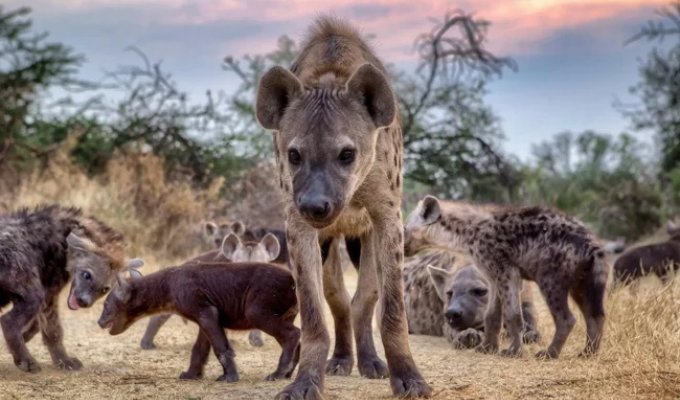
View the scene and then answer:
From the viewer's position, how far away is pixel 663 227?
19.0m

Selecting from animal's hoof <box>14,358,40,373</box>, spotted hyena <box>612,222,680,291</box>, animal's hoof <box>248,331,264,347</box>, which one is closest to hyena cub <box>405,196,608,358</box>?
animal's hoof <box>248,331,264,347</box>

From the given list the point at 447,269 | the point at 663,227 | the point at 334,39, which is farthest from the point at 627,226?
the point at 334,39

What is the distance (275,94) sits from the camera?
531cm

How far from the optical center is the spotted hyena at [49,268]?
6.21 m

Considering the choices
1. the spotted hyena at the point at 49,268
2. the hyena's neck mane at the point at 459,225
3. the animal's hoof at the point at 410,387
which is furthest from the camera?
the hyena's neck mane at the point at 459,225

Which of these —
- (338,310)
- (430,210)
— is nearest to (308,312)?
(338,310)

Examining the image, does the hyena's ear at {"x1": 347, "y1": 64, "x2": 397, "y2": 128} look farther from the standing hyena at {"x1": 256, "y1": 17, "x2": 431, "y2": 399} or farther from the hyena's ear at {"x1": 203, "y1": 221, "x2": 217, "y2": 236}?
the hyena's ear at {"x1": 203, "y1": 221, "x2": 217, "y2": 236}

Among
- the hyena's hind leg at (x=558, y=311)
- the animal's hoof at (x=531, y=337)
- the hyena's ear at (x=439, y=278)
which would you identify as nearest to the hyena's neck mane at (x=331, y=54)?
the hyena's hind leg at (x=558, y=311)

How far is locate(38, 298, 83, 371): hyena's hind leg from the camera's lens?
6582 mm

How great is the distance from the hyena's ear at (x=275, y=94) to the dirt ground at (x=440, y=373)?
1.39m

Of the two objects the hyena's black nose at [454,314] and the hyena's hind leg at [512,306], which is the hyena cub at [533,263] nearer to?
the hyena's hind leg at [512,306]

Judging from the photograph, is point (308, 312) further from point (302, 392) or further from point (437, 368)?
point (437, 368)

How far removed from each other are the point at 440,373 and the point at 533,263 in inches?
52.3

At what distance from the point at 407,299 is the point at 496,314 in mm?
1539
